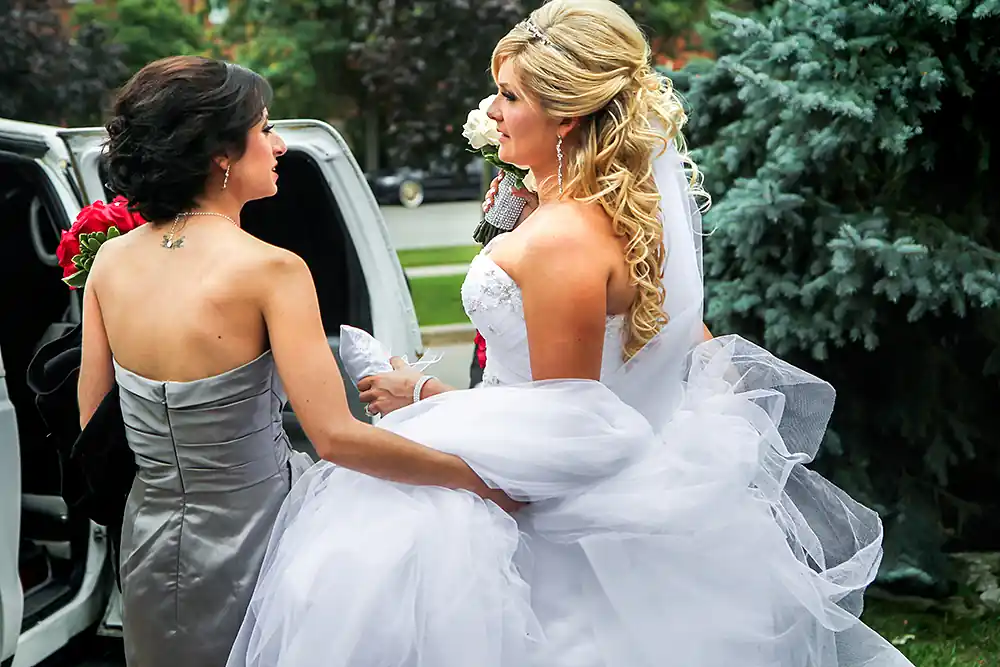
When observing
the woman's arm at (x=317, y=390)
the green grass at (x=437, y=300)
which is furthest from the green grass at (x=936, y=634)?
the green grass at (x=437, y=300)

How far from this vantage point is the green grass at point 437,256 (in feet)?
56.0

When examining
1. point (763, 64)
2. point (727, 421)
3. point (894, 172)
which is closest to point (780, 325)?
point (894, 172)

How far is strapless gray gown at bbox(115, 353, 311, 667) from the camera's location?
2107 mm

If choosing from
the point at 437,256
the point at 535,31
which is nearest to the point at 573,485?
the point at 535,31

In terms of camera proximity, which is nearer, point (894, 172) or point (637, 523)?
point (637, 523)

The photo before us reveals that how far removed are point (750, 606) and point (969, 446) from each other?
272 centimetres

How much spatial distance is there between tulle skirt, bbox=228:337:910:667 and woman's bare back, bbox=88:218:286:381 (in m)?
0.34

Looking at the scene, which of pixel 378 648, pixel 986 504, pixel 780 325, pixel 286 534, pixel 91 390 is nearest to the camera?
pixel 378 648

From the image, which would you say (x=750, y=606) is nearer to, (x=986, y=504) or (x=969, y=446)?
(x=969, y=446)

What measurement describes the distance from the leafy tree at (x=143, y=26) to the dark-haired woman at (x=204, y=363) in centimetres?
1402

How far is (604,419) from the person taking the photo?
2145mm

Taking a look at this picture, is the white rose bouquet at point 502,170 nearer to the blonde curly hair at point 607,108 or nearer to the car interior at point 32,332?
the blonde curly hair at point 607,108

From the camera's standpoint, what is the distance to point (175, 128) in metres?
2.07

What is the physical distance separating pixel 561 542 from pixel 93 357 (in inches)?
42.6
